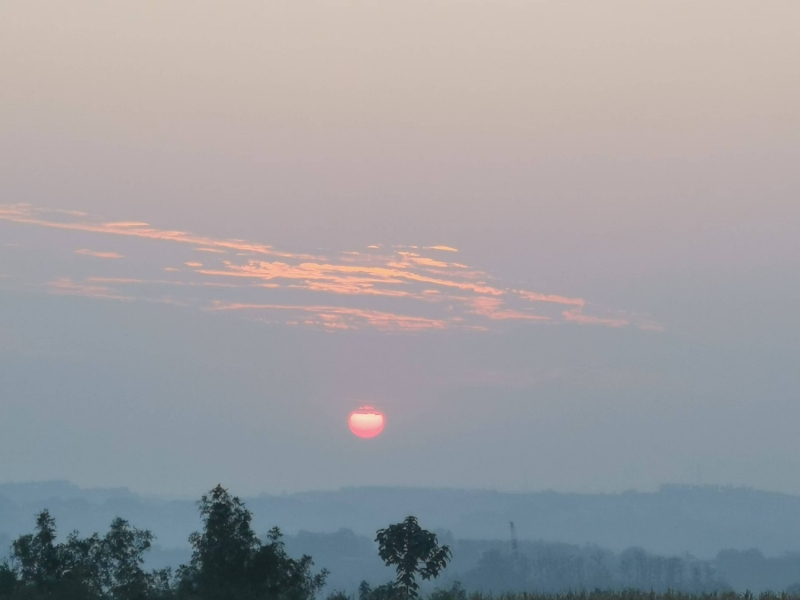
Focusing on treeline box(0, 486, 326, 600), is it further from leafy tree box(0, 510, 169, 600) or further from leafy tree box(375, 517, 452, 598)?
leafy tree box(375, 517, 452, 598)

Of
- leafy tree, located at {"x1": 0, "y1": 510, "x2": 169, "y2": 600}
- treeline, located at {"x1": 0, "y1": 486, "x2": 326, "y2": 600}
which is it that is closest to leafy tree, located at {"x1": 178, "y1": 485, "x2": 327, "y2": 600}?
treeline, located at {"x1": 0, "y1": 486, "x2": 326, "y2": 600}

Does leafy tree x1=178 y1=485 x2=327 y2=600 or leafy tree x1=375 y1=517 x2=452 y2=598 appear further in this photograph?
leafy tree x1=375 y1=517 x2=452 y2=598

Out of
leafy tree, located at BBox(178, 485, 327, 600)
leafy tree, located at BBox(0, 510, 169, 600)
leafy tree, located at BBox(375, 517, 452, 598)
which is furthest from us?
leafy tree, located at BBox(375, 517, 452, 598)

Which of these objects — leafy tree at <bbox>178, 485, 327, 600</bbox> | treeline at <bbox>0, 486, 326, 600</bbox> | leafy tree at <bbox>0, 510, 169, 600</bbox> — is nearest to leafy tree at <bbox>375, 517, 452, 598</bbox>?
treeline at <bbox>0, 486, 326, 600</bbox>

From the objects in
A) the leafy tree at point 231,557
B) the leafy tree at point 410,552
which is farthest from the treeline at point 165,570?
the leafy tree at point 410,552

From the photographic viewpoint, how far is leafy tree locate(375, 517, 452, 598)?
4209cm

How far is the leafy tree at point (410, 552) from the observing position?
4209 cm

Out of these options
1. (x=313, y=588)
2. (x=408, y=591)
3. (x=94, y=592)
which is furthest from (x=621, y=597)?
(x=94, y=592)

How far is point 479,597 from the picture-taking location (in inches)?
1889

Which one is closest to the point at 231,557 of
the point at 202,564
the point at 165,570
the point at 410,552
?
the point at 202,564

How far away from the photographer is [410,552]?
139 ft

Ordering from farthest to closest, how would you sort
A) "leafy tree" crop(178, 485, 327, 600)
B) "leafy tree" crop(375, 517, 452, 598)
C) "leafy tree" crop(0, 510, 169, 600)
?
"leafy tree" crop(375, 517, 452, 598), "leafy tree" crop(0, 510, 169, 600), "leafy tree" crop(178, 485, 327, 600)

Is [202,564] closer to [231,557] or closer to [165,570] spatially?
[231,557]

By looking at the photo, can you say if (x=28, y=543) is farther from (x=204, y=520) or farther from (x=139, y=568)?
(x=204, y=520)
